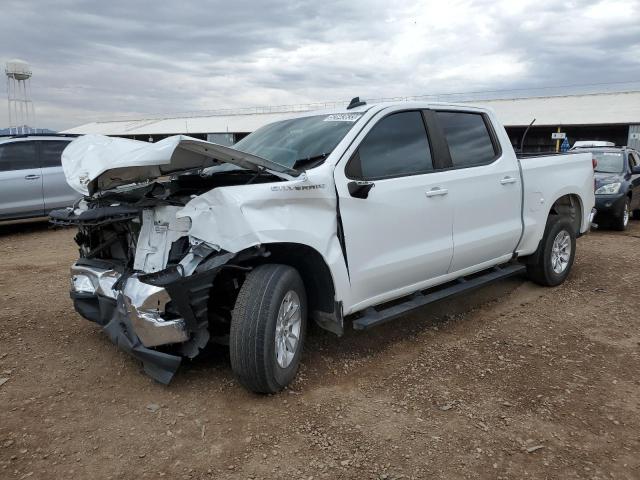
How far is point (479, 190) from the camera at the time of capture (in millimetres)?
4688

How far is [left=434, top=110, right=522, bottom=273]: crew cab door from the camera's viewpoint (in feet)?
14.9

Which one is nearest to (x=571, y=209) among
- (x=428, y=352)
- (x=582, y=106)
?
(x=428, y=352)

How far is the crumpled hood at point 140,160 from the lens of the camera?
3.22m

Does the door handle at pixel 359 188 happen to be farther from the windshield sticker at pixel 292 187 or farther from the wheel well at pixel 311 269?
the wheel well at pixel 311 269

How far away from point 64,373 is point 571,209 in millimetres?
5480

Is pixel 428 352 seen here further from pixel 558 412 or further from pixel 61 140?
pixel 61 140

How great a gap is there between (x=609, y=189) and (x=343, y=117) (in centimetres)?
836

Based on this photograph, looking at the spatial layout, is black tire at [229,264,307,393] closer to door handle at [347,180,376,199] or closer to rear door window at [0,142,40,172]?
door handle at [347,180,376,199]

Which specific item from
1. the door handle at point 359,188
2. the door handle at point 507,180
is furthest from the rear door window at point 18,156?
the door handle at point 507,180

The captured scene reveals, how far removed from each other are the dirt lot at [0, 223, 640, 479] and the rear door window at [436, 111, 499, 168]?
58.4 inches

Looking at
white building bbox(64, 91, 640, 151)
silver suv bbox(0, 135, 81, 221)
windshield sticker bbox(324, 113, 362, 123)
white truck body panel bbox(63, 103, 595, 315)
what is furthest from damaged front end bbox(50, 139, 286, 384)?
white building bbox(64, 91, 640, 151)

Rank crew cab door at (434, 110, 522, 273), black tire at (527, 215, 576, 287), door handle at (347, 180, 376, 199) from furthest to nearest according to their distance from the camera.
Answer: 1. black tire at (527, 215, 576, 287)
2. crew cab door at (434, 110, 522, 273)
3. door handle at (347, 180, 376, 199)

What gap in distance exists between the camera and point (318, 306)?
12.3 ft

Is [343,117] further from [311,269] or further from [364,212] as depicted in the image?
[311,269]
